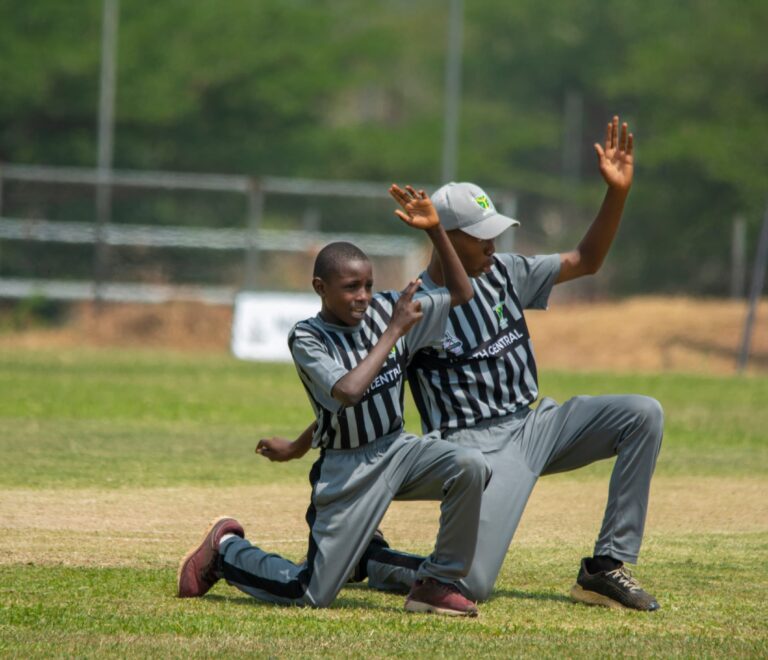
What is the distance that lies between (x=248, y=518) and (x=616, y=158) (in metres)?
3.14

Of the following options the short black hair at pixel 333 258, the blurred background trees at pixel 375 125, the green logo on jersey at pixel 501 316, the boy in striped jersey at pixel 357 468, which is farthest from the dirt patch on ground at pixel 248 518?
the blurred background trees at pixel 375 125

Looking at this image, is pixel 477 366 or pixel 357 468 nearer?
pixel 357 468

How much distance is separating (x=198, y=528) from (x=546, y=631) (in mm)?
3017

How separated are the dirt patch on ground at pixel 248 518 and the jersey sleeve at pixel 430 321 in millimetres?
1506

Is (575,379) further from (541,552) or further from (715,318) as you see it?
(541,552)

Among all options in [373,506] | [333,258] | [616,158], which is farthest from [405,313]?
[616,158]

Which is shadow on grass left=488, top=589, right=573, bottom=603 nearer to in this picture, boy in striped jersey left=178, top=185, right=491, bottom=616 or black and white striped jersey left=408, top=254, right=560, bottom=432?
boy in striped jersey left=178, top=185, right=491, bottom=616

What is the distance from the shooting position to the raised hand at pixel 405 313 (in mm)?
5918

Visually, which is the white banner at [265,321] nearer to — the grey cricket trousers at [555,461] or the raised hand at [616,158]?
the raised hand at [616,158]

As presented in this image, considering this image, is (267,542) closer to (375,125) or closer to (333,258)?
(333,258)

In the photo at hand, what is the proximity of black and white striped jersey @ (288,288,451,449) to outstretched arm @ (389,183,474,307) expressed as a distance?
233 millimetres

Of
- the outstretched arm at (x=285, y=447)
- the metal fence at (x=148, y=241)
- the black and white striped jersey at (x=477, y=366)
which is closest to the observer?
the outstretched arm at (x=285, y=447)

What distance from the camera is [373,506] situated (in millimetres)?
6137

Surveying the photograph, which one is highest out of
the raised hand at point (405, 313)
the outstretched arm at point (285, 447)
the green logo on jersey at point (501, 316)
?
the raised hand at point (405, 313)
